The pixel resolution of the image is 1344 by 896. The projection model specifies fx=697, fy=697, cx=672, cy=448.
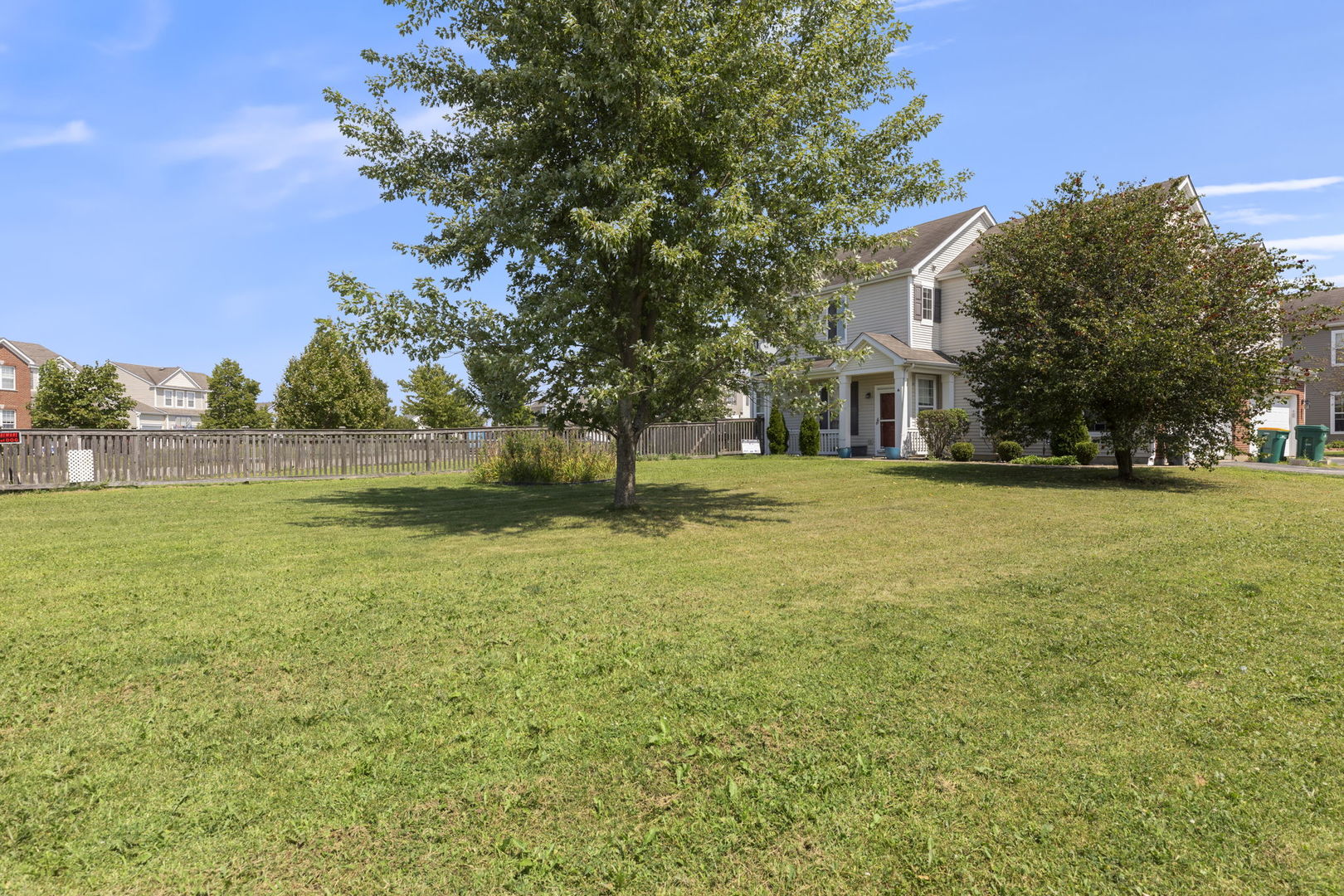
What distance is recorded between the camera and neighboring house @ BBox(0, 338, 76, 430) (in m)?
45.8

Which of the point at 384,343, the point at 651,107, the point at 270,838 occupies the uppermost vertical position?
the point at 651,107

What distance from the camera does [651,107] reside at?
335 inches

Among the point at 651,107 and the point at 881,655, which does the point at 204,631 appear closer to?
the point at 881,655

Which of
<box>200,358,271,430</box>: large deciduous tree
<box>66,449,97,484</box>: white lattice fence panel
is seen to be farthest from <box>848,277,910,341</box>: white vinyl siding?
<box>200,358,271,430</box>: large deciduous tree

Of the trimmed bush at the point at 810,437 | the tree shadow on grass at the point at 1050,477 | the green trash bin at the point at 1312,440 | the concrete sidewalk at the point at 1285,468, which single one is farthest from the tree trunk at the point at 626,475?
the green trash bin at the point at 1312,440

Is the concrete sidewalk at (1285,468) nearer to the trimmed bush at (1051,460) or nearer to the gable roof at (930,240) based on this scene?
the trimmed bush at (1051,460)

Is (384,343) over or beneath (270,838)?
over

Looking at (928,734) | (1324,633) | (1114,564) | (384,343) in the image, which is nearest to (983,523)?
(1114,564)

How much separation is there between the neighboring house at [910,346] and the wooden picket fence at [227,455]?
9443 millimetres

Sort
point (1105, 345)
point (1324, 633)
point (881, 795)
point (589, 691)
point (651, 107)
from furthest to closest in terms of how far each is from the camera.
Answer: point (1105, 345) → point (651, 107) → point (1324, 633) → point (589, 691) → point (881, 795)

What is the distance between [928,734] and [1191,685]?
1690mm

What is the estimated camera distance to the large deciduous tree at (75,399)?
28.7 meters

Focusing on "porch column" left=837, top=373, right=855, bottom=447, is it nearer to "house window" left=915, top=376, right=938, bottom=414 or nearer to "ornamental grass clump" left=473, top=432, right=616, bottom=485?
"house window" left=915, top=376, right=938, bottom=414

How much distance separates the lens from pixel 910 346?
76.5 feet
